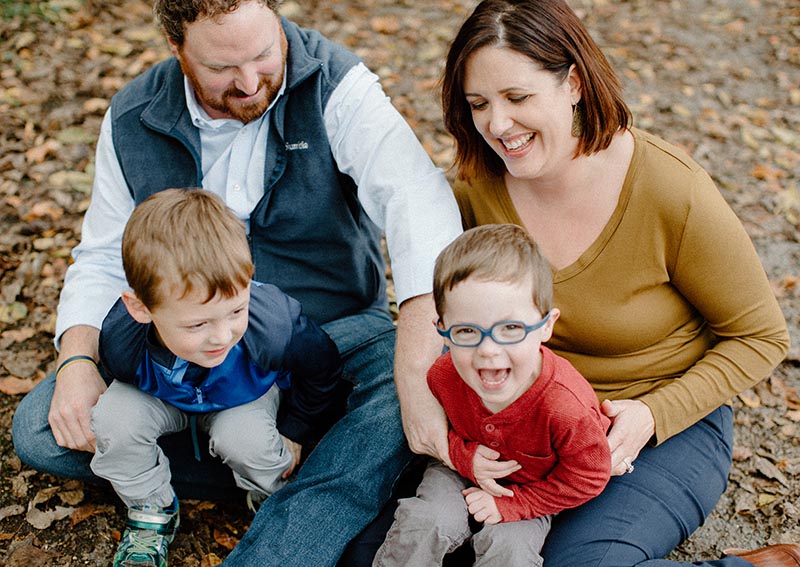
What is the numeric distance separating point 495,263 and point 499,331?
192 mm

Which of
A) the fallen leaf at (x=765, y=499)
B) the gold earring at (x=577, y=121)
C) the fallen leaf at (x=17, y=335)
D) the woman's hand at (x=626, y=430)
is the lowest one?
the fallen leaf at (x=17, y=335)

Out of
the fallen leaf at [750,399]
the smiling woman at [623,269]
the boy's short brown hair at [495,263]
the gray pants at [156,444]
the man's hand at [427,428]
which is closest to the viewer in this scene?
the boy's short brown hair at [495,263]

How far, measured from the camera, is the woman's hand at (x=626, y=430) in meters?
2.69

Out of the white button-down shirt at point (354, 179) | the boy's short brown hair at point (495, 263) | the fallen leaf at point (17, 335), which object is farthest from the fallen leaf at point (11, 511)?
the boy's short brown hair at point (495, 263)

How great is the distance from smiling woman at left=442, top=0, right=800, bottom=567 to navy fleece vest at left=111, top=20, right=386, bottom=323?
570mm

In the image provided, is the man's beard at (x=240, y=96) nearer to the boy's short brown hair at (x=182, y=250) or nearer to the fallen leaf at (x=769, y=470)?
the boy's short brown hair at (x=182, y=250)

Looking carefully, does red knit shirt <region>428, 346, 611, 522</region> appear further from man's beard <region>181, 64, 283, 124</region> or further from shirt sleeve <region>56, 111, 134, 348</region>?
shirt sleeve <region>56, 111, 134, 348</region>

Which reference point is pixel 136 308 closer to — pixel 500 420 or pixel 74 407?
pixel 74 407

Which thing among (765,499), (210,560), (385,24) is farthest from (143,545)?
(385,24)

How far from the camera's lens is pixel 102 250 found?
341cm

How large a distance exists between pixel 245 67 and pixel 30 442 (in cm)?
166

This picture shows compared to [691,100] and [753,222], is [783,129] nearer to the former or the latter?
[691,100]

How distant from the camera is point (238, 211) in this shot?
3.29 m

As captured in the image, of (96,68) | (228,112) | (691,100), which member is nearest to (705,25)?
(691,100)
